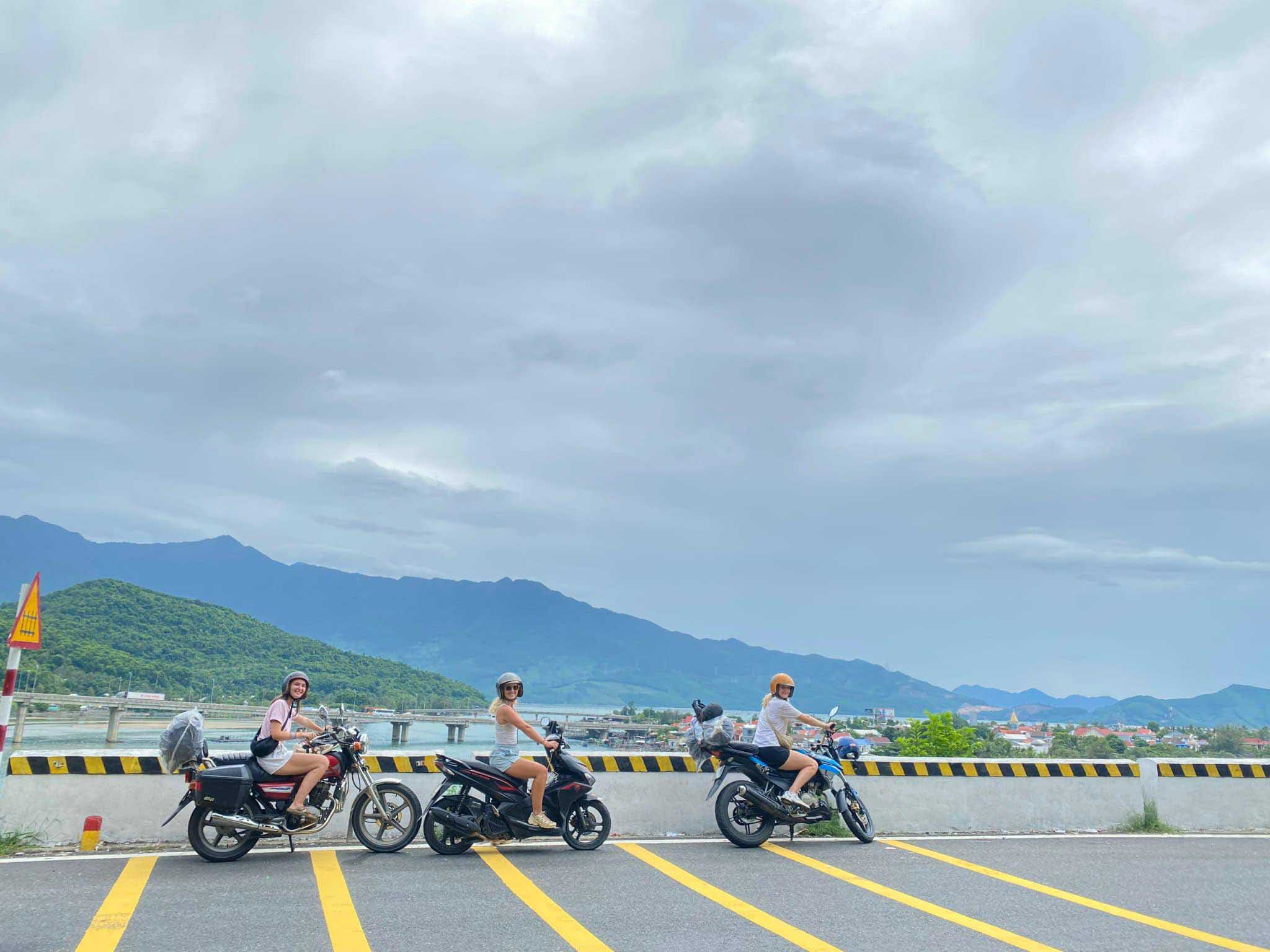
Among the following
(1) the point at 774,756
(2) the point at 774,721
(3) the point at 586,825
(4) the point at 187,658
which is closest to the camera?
(3) the point at 586,825

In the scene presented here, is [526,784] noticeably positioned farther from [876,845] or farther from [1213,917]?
[1213,917]

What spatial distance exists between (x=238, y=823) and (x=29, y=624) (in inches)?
109

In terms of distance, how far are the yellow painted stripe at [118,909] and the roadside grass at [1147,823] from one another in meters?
11.4

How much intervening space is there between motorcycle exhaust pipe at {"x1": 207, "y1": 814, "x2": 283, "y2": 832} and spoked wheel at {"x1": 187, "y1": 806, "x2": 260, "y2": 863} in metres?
0.04

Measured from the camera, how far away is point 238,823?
8234 millimetres

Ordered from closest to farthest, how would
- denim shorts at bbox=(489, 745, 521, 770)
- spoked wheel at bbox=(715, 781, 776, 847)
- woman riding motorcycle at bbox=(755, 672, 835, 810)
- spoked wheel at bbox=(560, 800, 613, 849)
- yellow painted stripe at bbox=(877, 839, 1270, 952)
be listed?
1. yellow painted stripe at bbox=(877, 839, 1270, 952)
2. denim shorts at bbox=(489, 745, 521, 770)
3. spoked wheel at bbox=(560, 800, 613, 849)
4. spoked wheel at bbox=(715, 781, 776, 847)
5. woman riding motorcycle at bbox=(755, 672, 835, 810)

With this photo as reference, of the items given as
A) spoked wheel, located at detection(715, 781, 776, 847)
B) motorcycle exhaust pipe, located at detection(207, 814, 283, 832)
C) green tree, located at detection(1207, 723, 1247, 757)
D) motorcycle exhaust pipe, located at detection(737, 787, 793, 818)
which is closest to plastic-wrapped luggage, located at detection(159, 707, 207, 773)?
motorcycle exhaust pipe, located at detection(207, 814, 283, 832)

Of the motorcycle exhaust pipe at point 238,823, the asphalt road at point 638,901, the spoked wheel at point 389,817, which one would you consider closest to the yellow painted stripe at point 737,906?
the asphalt road at point 638,901

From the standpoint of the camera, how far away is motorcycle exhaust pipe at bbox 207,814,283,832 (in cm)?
821

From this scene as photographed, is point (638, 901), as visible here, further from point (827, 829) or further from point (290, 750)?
A: point (827, 829)

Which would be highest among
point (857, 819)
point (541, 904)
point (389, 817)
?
point (857, 819)

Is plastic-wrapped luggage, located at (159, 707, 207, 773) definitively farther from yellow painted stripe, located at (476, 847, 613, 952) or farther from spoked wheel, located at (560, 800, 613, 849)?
spoked wheel, located at (560, 800, 613, 849)

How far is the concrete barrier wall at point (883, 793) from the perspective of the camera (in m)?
8.99

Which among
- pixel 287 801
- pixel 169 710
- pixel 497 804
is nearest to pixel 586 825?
pixel 497 804
